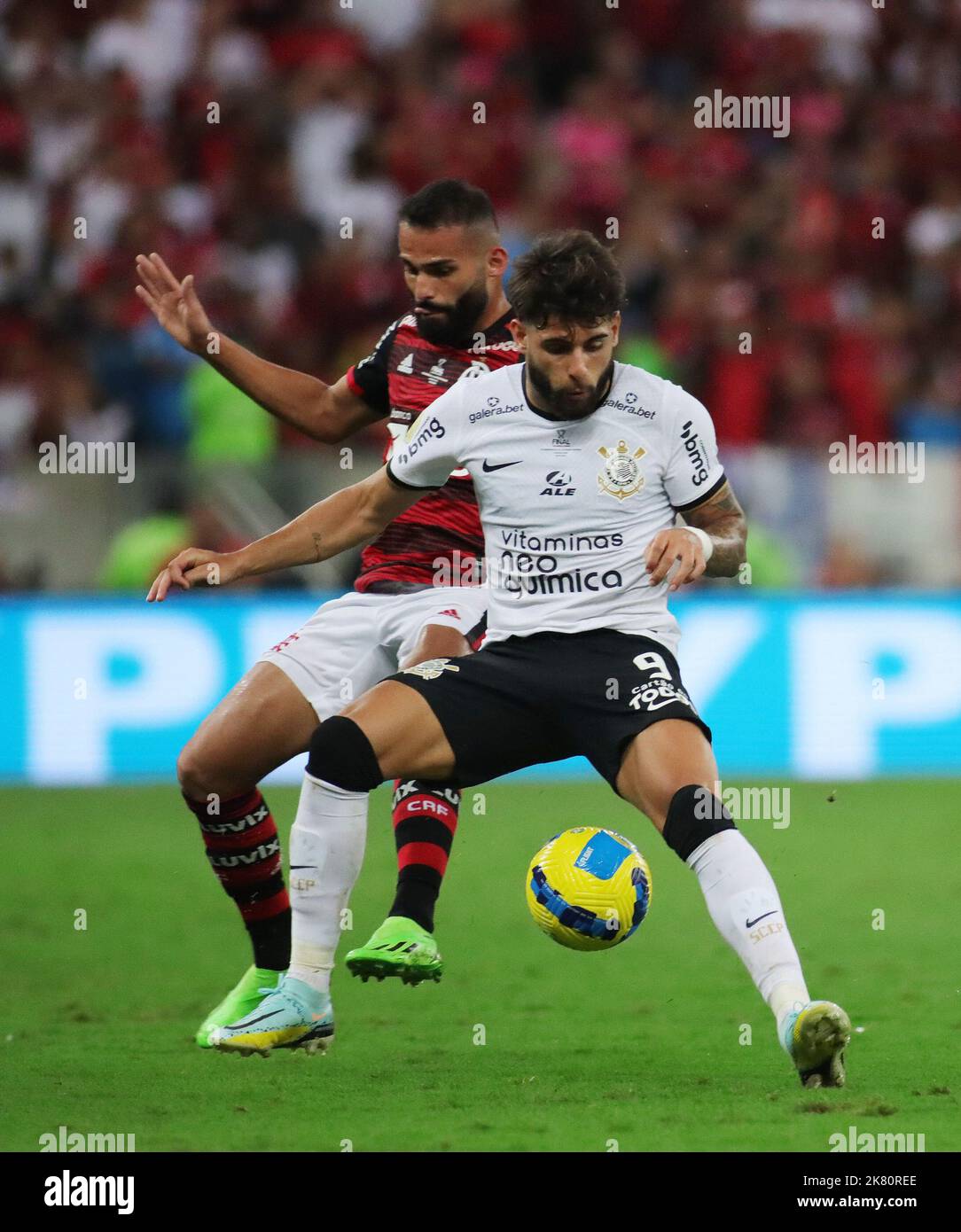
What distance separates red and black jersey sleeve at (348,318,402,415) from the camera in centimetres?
623

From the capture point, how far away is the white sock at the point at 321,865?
5.25m

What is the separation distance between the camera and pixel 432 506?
19.9 ft

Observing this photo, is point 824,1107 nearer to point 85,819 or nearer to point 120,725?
point 85,819

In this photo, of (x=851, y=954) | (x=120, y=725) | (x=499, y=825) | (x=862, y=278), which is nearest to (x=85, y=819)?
(x=120, y=725)

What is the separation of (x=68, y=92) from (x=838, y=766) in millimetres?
7578

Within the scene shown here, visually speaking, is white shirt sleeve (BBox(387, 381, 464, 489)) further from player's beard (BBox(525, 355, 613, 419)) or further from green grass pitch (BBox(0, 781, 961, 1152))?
green grass pitch (BBox(0, 781, 961, 1152))

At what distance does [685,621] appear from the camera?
11.1m

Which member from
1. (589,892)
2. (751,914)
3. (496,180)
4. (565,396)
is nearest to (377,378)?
(565,396)

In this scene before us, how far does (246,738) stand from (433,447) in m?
0.98

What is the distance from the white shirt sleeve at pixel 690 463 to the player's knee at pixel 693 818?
→ 81cm

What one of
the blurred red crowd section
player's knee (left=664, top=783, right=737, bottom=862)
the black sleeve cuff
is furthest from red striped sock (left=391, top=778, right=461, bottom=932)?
the blurred red crowd section

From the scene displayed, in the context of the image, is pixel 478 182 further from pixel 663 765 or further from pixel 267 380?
pixel 663 765

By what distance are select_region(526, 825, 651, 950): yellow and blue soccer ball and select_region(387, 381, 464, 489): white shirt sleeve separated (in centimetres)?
105

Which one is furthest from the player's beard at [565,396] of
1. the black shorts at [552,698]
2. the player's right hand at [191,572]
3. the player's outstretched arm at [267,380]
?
the player's outstretched arm at [267,380]
